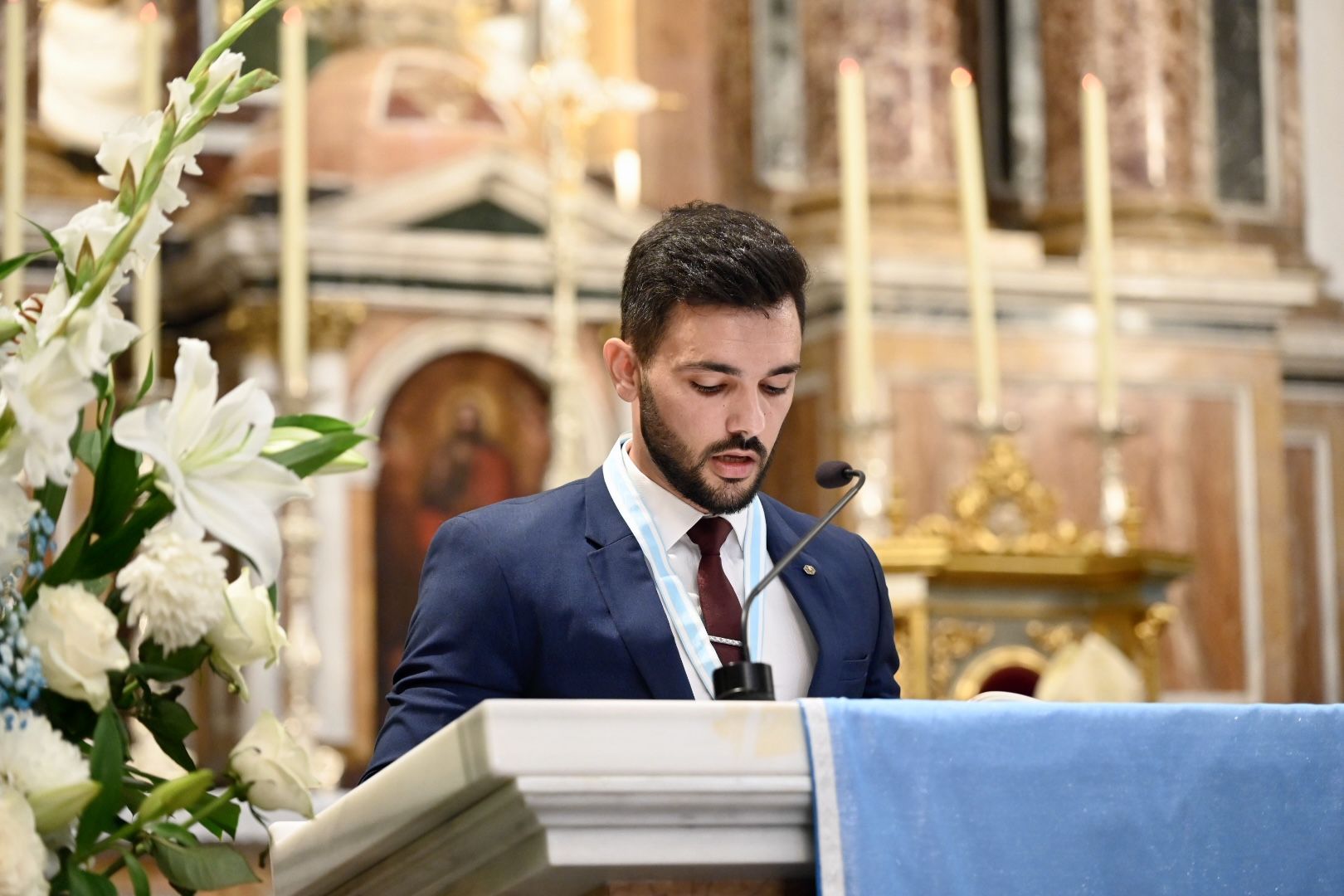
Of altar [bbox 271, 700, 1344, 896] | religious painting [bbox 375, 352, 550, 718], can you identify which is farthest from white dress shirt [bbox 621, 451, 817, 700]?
religious painting [bbox 375, 352, 550, 718]

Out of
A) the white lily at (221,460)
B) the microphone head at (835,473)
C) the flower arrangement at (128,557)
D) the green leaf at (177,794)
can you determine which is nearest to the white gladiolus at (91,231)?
the flower arrangement at (128,557)

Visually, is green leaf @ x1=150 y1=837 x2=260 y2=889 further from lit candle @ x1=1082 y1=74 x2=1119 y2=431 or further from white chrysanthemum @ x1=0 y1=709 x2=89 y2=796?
lit candle @ x1=1082 y1=74 x2=1119 y2=431

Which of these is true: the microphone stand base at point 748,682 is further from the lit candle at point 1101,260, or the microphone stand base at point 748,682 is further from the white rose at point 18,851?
the lit candle at point 1101,260

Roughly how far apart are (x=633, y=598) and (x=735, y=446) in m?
0.22

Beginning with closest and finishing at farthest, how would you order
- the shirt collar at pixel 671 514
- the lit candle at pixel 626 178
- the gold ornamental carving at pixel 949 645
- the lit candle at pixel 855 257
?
the shirt collar at pixel 671 514 < the gold ornamental carving at pixel 949 645 < the lit candle at pixel 855 257 < the lit candle at pixel 626 178

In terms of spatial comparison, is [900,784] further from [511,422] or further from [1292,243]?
[1292,243]

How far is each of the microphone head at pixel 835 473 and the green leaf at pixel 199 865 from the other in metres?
0.93

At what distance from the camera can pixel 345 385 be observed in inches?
271

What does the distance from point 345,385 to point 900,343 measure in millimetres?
1852

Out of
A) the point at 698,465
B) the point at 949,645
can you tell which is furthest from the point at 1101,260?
the point at 698,465

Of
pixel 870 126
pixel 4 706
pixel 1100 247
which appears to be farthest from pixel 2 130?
pixel 4 706

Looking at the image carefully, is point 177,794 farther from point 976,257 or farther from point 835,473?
point 976,257

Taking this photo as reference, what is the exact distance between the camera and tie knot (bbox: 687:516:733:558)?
2.78 m

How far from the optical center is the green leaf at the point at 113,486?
1884 mm
